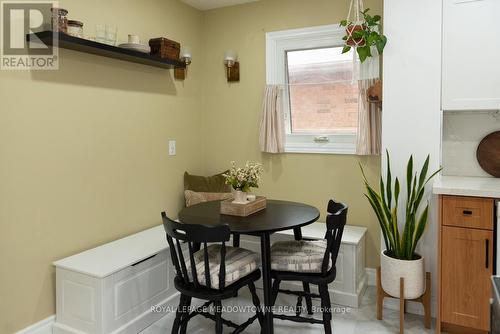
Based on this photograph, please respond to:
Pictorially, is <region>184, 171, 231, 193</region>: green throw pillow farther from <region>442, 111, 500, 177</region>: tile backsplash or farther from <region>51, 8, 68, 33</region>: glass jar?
<region>442, 111, 500, 177</region>: tile backsplash

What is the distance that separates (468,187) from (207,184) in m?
2.17

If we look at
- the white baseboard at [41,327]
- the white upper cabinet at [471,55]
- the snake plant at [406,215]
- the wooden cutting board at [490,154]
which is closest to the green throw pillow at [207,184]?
the snake plant at [406,215]

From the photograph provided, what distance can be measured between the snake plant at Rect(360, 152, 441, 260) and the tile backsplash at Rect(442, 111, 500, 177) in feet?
1.35

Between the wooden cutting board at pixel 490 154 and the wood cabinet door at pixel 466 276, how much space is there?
768mm

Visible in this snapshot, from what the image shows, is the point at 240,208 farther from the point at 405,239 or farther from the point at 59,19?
the point at 59,19

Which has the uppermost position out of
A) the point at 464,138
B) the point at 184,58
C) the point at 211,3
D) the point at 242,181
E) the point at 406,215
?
the point at 211,3

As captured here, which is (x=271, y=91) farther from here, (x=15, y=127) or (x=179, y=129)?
(x=15, y=127)

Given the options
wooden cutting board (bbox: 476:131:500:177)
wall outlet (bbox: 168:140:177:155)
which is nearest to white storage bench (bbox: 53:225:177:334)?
wall outlet (bbox: 168:140:177:155)

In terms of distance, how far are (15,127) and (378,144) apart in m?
2.63

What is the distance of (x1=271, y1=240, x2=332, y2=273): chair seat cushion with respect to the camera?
7.63 feet

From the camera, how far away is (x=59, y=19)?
2379 millimetres

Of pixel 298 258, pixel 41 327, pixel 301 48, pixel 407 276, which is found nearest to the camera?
pixel 298 258

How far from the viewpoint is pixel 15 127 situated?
230 centimetres

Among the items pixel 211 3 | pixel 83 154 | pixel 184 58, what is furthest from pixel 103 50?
pixel 211 3
